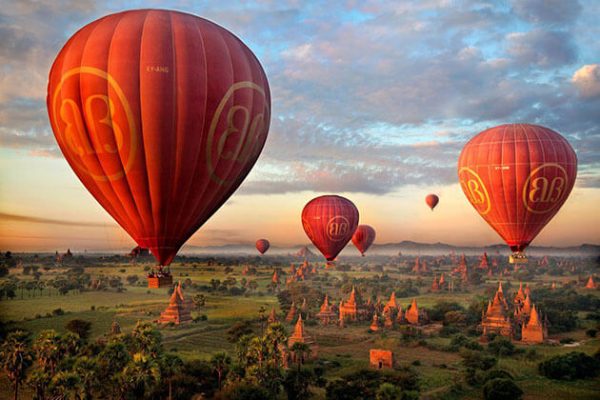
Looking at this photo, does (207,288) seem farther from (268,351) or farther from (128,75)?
(128,75)

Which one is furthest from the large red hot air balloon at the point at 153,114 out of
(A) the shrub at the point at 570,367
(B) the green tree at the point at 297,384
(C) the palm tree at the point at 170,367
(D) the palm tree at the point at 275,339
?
(A) the shrub at the point at 570,367

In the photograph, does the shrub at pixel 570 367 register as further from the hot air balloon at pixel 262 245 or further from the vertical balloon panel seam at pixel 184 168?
the hot air balloon at pixel 262 245

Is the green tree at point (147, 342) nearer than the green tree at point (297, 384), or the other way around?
the green tree at point (147, 342)

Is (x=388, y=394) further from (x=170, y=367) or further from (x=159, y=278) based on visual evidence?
(x=159, y=278)

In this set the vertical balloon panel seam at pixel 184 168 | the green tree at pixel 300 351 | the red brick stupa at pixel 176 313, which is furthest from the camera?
the red brick stupa at pixel 176 313

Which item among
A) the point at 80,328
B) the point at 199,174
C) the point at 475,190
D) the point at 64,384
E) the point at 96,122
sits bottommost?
the point at 80,328

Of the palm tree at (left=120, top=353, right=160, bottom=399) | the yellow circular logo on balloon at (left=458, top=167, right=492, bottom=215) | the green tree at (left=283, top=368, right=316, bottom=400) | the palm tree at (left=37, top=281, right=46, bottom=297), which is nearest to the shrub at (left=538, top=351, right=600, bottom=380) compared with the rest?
the yellow circular logo on balloon at (left=458, top=167, right=492, bottom=215)

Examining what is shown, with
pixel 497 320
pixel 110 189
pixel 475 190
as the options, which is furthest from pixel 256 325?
pixel 110 189
